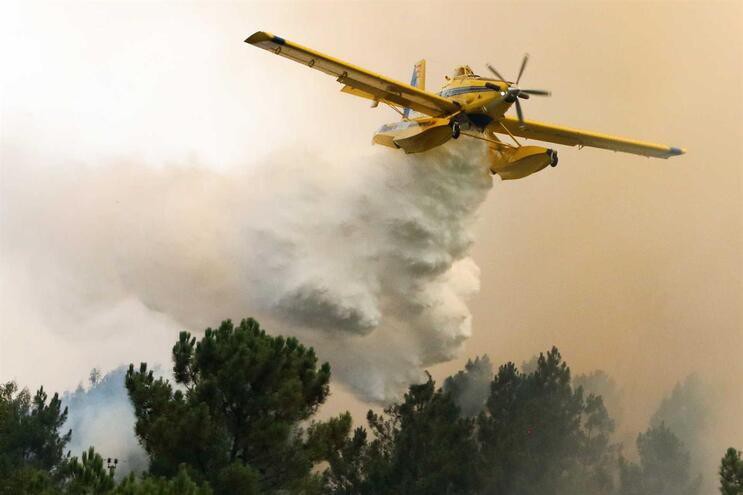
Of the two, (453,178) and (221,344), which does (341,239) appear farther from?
(221,344)

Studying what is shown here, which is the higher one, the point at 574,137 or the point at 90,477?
the point at 574,137

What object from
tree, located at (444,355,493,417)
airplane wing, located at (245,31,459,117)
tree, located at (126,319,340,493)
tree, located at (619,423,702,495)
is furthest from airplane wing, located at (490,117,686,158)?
tree, located at (619,423,702,495)

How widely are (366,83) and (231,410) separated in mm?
11060

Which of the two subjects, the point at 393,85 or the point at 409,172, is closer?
the point at 393,85

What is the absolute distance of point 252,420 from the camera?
23547 millimetres

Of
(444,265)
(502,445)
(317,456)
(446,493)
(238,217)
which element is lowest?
(317,456)

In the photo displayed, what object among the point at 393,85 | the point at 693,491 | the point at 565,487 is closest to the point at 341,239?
the point at 393,85

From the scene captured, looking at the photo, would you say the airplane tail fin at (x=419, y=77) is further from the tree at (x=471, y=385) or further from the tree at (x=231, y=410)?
the tree at (x=471, y=385)

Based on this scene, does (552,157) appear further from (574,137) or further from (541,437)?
(541,437)

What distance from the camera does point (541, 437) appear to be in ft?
141

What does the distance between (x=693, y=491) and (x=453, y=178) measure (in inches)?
1104

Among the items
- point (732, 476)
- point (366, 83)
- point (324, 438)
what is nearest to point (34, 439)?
point (324, 438)

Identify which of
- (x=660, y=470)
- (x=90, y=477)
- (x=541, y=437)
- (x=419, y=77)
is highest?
(x=419, y=77)

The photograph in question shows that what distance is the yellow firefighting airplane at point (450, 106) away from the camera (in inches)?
1119
